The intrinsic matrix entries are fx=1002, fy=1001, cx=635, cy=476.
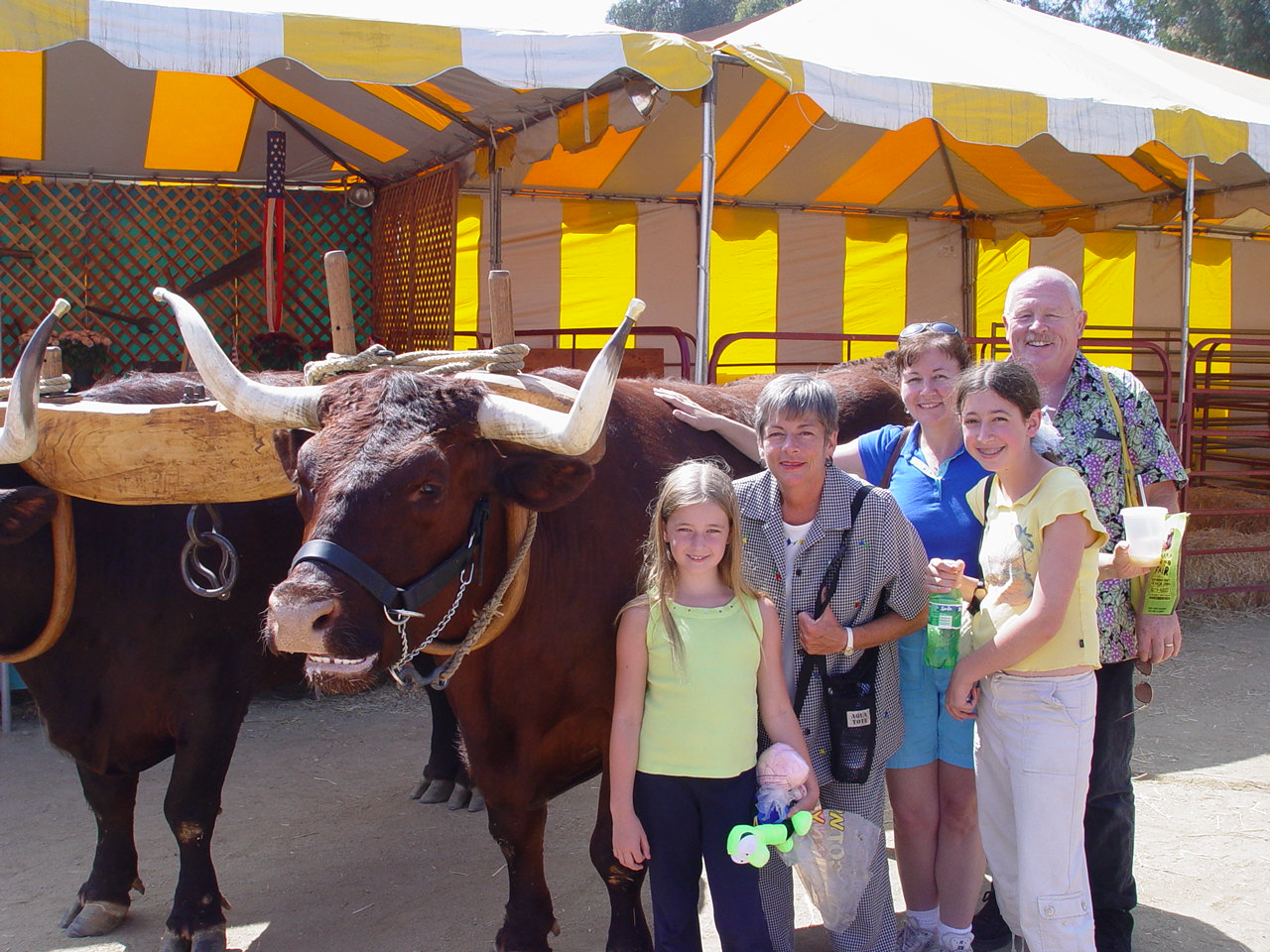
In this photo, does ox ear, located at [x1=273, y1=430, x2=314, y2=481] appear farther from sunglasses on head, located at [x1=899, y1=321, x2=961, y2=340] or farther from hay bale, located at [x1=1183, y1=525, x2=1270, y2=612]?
hay bale, located at [x1=1183, y1=525, x2=1270, y2=612]

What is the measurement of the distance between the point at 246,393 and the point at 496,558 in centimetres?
78

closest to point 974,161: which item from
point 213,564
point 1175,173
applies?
point 1175,173

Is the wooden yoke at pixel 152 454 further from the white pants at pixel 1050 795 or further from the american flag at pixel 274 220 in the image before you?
the american flag at pixel 274 220

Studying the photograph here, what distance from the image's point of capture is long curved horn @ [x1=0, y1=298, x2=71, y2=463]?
8.63 feet

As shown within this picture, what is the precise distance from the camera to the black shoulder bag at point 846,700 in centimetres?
260

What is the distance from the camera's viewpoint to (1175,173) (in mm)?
8906

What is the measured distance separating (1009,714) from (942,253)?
9849mm

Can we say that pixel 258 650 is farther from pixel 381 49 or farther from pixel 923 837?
pixel 381 49

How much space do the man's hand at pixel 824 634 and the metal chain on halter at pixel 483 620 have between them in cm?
74

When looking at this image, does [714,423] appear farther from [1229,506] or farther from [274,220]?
[1229,506]

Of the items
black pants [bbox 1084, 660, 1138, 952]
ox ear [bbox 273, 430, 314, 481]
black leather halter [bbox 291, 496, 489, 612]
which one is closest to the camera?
black leather halter [bbox 291, 496, 489, 612]

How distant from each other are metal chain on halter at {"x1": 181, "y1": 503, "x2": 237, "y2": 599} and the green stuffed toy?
5.31ft

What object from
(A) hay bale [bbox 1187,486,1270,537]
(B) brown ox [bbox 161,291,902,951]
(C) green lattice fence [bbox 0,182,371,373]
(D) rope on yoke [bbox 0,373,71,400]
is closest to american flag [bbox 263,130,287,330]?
(C) green lattice fence [bbox 0,182,371,373]

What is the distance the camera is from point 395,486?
2.26 meters
